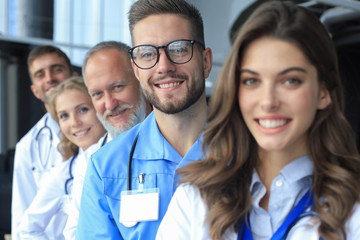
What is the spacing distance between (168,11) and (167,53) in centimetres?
20

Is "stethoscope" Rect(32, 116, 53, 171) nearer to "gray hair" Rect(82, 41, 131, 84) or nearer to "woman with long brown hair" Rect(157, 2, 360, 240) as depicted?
"gray hair" Rect(82, 41, 131, 84)

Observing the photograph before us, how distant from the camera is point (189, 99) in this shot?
1.69 m

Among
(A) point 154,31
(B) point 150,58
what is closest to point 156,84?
(B) point 150,58

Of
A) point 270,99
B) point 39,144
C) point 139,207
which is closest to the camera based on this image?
point 270,99

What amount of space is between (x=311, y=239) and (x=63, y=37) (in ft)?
20.0

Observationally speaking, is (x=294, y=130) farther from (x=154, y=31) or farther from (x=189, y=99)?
(x=154, y=31)

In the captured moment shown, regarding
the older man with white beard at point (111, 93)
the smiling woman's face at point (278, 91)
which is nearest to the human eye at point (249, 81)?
the smiling woman's face at point (278, 91)

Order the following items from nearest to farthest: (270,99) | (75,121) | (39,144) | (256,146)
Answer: (270,99) < (256,146) < (75,121) < (39,144)

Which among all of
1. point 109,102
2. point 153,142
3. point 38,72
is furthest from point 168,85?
point 38,72

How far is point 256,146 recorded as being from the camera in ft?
4.08

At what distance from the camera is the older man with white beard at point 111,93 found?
82.5 inches

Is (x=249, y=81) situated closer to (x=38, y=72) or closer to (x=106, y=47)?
(x=106, y=47)

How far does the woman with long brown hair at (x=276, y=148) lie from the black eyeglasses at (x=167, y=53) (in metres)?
0.47

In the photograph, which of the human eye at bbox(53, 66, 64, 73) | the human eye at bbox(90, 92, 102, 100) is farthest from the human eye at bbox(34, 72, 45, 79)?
the human eye at bbox(90, 92, 102, 100)
